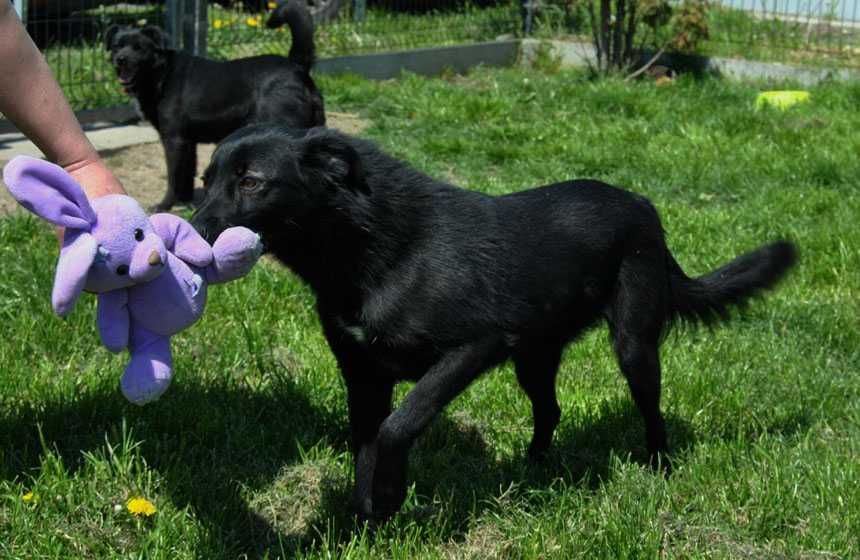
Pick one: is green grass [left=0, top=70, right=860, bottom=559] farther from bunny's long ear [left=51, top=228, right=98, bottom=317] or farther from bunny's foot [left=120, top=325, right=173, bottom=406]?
bunny's long ear [left=51, top=228, right=98, bottom=317]

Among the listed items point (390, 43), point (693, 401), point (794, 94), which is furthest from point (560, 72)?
point (693, 401)

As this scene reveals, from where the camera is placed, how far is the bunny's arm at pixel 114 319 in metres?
2.64

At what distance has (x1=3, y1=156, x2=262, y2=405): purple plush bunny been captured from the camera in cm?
246

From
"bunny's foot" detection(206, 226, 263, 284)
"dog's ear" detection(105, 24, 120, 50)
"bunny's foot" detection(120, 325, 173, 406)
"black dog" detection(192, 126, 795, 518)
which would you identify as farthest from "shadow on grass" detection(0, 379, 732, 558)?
"dog's ear" detection(105, 24, 120, 50)

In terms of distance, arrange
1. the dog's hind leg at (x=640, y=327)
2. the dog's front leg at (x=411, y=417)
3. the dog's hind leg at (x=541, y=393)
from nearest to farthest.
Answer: the dog's front leg at (x=411, y=417)
the dog's hind leg at (x=640, y=327)
the dog's hind leg at (x=541, y=393)

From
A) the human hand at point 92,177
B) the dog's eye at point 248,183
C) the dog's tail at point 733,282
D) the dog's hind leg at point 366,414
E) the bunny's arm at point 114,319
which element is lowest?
the dog's hind leg at point 366,414

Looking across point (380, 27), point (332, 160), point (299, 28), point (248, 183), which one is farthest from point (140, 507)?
point (380, 27)

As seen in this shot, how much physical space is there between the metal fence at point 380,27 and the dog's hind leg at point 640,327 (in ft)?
18.2

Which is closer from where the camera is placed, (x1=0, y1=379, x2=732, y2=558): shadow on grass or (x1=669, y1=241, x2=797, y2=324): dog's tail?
(x1=0, y1=379, x2=732, y2=558): shadow on grass

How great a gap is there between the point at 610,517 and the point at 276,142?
135 cm

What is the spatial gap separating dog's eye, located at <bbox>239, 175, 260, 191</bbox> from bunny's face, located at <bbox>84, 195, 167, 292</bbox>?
439 millimetres

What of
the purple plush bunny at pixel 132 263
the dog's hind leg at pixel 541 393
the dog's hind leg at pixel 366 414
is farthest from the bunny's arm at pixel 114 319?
the dog's hind leg at pixel 541 393

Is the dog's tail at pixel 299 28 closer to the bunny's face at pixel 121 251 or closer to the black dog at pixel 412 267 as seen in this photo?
the black dog at pixel 412 267

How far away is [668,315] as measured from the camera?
12.5 feet
